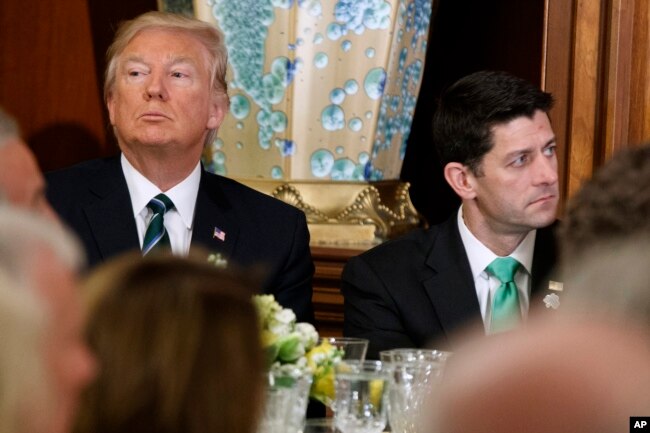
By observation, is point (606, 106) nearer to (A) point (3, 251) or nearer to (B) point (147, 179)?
(B) point (147, 179)

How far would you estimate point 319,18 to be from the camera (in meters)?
3.72

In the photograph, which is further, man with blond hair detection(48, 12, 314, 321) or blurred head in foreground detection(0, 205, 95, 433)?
man with blond hair detection(48, 12, 314, 321)

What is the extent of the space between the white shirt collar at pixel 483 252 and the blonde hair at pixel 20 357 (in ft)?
6.81

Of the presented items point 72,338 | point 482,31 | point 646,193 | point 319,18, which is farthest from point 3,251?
point 482,31

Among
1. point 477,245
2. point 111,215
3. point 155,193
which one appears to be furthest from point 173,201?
point 477,245

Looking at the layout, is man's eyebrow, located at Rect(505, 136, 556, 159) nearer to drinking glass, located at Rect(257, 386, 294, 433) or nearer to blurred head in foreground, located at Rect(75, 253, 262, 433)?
drinking glass, located at Rect(257, 386, 294, 433)

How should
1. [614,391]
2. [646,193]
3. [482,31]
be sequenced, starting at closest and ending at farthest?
[614,391] < [646,193] < [482,31]

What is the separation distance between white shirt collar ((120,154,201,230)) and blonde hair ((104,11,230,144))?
221 mm

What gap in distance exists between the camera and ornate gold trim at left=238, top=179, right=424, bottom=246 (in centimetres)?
387

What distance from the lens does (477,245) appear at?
2.88 meters

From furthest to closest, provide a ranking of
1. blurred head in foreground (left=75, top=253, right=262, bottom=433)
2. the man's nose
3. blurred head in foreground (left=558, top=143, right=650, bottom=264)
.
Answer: the man's nose < blurred head in foreground (left=558, top=143, right=650, bottom=264) < blurred head in foreground (left=75, top=253, right=262, bottom=433)

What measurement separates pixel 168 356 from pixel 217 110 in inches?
89.8

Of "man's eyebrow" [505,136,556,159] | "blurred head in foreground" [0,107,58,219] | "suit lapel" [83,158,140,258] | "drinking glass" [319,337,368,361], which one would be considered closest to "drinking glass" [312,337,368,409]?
"drinking glass" [319,337,368,361]

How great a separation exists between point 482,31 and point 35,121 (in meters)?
1.61
